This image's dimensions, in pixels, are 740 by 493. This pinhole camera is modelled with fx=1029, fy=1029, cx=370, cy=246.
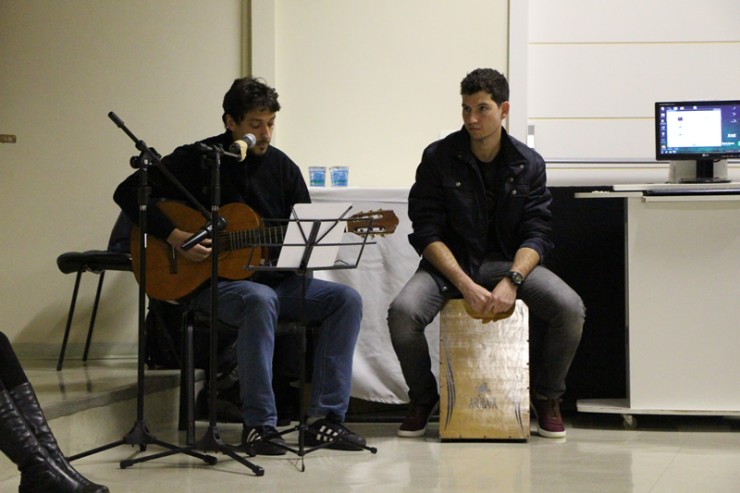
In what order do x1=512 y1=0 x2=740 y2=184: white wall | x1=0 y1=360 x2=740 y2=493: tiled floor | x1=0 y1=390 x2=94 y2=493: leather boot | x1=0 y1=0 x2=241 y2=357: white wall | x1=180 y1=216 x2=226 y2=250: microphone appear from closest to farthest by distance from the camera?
1. x1=0 y1=390 x2=94 y2=493: leather boot
2. x1=0 y1=360 x2=740 y2=493: tiled floor
3. x1=180 y1=216 x2=226 y2=250: microphone
4. x1=0 y1=0 x2=241 y2=357: white wall
5. x1=512 y1=0 x2=740 y2=184: white wall

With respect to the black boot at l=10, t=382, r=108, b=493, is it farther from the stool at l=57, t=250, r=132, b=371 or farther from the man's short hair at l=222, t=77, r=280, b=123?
the stool at l=57, t=250, r=132, b=371

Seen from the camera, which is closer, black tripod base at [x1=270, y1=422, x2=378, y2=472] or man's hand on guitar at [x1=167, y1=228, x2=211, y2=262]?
black tripod base at [x1=270, y1=422, x2=378, y2=472]

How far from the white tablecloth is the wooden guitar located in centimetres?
68

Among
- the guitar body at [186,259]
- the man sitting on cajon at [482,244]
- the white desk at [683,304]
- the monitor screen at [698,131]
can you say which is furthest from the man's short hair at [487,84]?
the guitar body at [186,259]

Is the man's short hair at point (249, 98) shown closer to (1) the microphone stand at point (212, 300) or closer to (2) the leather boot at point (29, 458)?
(1) the microphone stand at point (212, 300)

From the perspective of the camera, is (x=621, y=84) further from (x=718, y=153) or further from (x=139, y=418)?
(x=139, y=418)

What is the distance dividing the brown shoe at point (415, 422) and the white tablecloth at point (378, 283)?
330 mm

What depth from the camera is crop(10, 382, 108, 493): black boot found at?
2.46 meters

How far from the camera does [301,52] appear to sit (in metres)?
5.01

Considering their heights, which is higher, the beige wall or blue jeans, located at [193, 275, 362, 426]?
the beige wall

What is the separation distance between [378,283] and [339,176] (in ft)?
2.06

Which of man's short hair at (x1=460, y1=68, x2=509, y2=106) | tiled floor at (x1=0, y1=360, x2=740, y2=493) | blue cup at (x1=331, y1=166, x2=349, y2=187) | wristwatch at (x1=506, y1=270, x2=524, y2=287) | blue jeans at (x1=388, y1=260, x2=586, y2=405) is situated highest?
man's short hair at (x1=460, y1=68, x2=509, y2=106)

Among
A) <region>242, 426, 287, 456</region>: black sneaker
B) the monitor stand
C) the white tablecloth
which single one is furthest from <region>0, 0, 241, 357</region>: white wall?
the monitor stand

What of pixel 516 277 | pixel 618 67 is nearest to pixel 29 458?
pixel 516 277
